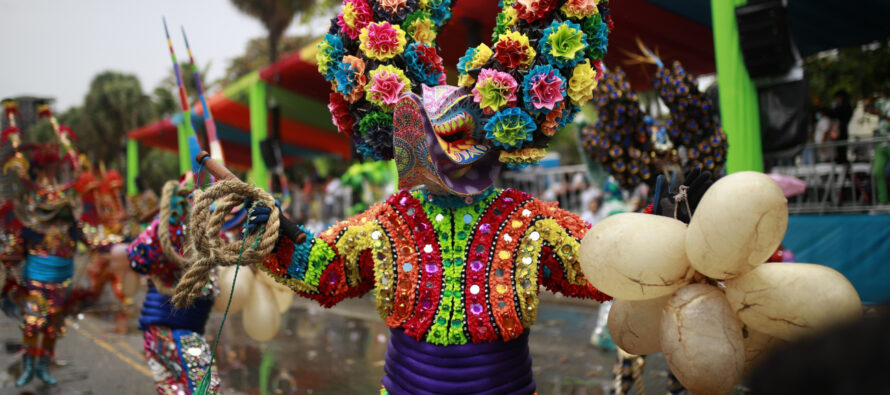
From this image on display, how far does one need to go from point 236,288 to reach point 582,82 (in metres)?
2.07

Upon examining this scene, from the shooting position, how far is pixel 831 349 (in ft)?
2.58

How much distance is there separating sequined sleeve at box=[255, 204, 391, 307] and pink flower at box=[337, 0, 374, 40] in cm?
68

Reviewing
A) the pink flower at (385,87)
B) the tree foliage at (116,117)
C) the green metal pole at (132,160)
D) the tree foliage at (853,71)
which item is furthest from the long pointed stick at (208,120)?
the tree foliage at (116,117)

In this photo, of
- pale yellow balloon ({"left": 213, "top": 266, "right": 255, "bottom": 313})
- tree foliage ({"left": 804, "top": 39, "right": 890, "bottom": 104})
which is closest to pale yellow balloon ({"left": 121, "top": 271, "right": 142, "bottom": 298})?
pale yellow balloon ({"left": 213, "top": 266, "right": 255, "bottom": 313})

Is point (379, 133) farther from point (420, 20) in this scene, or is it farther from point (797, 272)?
point (797, 272)

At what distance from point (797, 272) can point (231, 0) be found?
23809 mm

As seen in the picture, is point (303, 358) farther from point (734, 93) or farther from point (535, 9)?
point (535, 9)

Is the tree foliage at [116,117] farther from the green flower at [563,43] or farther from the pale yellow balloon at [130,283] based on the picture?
the green flower at [563,43]

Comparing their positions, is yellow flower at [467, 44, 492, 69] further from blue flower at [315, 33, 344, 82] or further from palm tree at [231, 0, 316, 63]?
palm tree at [231, 0, 316, 63]

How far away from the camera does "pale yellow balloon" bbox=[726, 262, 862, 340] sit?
1.54m

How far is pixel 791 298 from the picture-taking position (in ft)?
5.25

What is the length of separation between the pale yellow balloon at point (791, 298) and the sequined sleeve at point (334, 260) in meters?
1.17

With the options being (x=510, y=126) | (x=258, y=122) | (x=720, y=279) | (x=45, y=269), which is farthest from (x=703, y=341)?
(x=258, y=122)

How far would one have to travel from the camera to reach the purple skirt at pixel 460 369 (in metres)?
2.10
